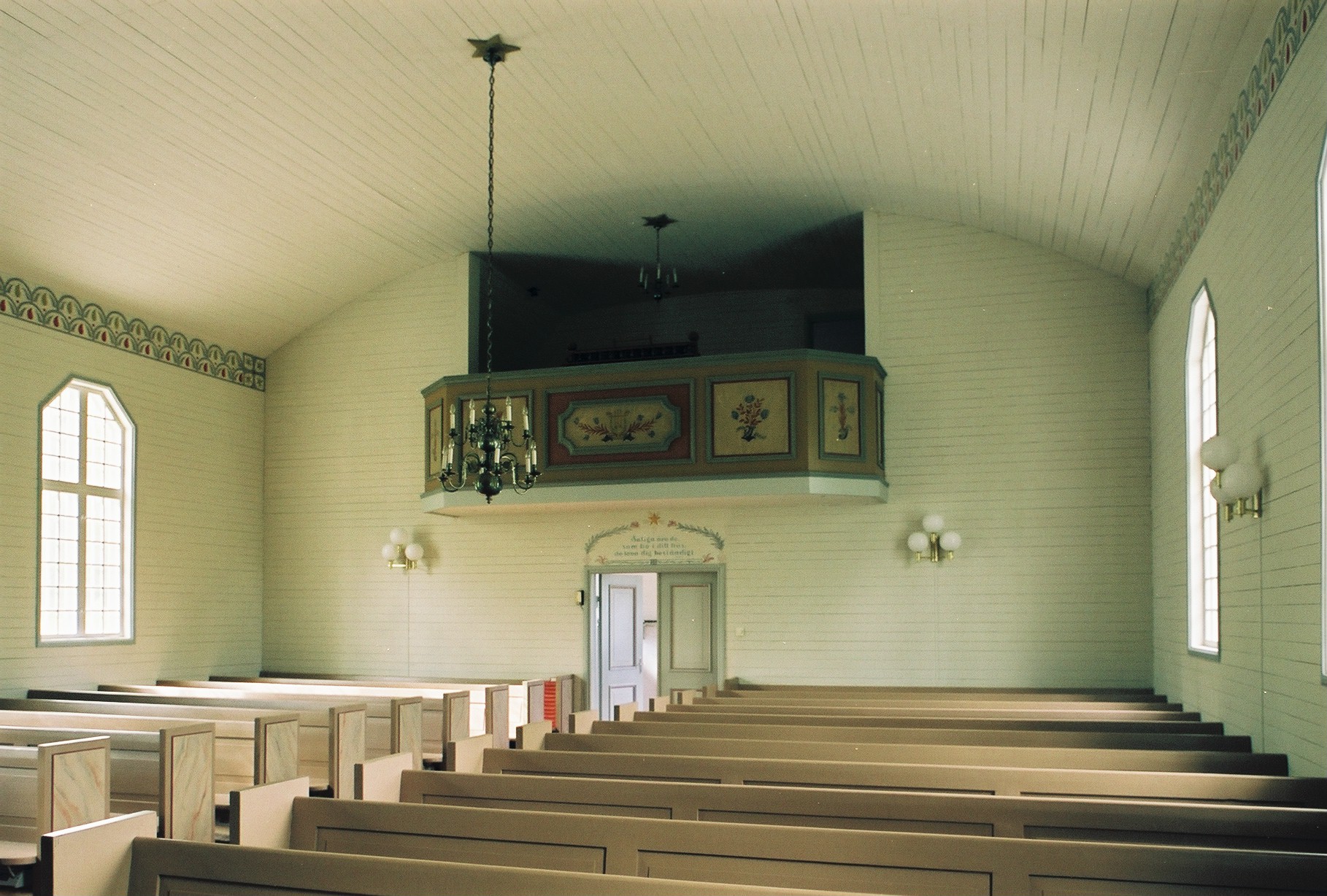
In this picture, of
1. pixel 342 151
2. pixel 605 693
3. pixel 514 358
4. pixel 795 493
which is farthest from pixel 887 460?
pixel 342 151

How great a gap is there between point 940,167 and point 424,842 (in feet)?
22.5

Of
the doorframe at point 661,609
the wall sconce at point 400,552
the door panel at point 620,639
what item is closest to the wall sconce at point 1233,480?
the doorframe at point 661,609

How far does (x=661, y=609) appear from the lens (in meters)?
11.2

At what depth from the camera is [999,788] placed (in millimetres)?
4676

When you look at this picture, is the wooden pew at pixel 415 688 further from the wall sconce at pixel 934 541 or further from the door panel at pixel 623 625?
the wall sconce at pixel 934 541

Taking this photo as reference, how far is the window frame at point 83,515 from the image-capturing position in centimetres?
940

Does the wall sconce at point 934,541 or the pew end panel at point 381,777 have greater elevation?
the wall sconce at point 934,541

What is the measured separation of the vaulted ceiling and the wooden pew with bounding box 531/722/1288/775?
133 inches

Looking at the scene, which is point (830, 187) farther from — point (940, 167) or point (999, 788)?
point (999, 788)

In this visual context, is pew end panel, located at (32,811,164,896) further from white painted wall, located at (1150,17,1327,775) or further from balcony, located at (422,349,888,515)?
balcony, located at (422,349,888,515)

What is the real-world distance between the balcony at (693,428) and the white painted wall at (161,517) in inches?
99.8

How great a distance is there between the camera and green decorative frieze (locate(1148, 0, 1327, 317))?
15.7 ft

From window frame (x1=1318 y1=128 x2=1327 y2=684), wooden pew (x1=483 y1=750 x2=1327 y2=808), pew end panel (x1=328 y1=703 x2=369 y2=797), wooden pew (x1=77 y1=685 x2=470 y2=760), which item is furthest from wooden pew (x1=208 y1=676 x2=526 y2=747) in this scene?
window frame (x1=1318 y1=128 x2=1327 y2=684)

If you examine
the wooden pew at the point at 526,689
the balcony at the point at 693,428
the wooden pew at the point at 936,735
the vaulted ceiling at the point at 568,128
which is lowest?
the wooden pew at the point at 526,689
